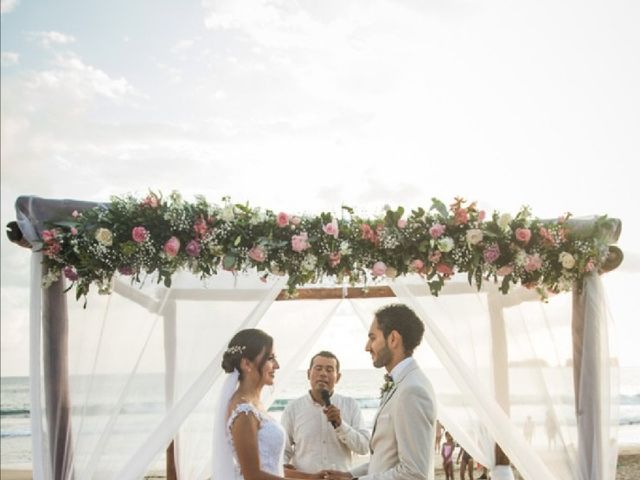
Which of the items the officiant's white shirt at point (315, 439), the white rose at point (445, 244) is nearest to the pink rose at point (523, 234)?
the white rose at point (445, 244)

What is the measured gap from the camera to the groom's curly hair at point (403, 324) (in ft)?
13.1

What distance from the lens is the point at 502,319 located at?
5230 mm

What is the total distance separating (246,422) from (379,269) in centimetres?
127

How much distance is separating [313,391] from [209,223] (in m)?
2.08

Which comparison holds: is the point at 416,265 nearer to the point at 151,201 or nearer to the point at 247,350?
the point at 247,350

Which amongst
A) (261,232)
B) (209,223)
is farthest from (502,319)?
(209,223)

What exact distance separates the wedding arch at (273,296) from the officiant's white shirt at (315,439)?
154 cm

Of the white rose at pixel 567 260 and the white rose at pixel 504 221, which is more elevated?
the white rose at pixel 504 221

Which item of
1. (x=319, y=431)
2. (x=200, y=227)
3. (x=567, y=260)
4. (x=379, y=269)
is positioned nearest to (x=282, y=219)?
(x=200, y=227)

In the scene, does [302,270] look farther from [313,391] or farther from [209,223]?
[313,391]

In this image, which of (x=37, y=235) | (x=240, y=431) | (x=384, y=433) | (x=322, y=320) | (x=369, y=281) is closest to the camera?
(x=384, y=433)

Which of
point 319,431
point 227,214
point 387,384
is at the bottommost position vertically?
point 319,431

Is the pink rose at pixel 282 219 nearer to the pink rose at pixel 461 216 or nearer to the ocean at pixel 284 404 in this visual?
the pink rose at pixel 461 216

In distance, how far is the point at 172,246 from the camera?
4.64 metres
